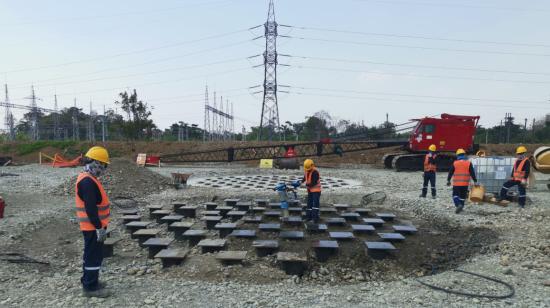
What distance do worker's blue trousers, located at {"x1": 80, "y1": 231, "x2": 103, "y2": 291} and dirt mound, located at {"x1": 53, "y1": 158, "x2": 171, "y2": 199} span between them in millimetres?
6205

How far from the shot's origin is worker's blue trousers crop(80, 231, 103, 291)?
3.72 m

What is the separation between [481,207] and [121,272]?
7432mm

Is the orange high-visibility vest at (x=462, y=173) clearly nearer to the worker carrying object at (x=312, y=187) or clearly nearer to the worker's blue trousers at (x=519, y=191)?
the worker's blue trousers at (x=519, y=191)

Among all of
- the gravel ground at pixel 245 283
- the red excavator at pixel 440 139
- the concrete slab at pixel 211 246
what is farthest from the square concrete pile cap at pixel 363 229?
the red excavator at pixel 440 139

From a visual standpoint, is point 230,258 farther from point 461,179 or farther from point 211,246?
point 461,179

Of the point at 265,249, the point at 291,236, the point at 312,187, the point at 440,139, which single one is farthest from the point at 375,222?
the point at 440,139

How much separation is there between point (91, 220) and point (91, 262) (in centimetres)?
46

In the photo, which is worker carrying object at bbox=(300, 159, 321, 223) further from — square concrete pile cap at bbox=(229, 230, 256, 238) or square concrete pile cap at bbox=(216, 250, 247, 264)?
square concrete pile cap at bbox=(216, 250, 247, 264)

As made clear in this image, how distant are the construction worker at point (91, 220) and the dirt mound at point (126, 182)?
6.20 m

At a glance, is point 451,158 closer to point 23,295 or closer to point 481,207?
point 481,207

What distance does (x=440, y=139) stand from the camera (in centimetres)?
1650

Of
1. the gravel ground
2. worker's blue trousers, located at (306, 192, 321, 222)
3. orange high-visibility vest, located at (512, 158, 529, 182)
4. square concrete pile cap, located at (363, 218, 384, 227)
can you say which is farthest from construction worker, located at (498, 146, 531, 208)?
worker's blue trousers, located at (306, 192, 321, 222)

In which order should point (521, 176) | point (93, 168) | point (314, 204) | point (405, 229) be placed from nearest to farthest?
point (93, 168)
point (405, 229)
point (314, 204)
point (521, 176)

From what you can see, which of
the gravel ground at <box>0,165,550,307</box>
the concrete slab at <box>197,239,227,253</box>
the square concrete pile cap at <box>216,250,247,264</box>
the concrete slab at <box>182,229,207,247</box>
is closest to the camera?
the gravel ground at <box>0,165,550,307</box>
